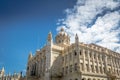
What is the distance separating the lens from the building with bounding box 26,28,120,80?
46844 millimetres

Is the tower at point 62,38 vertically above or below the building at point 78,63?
above

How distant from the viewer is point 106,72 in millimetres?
51656

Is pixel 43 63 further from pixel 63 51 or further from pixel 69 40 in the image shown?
pixel 69 40

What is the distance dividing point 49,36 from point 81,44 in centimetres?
1371

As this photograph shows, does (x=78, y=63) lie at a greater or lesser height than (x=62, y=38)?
lesser

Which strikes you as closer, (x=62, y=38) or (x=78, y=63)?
(x=78, y=63)

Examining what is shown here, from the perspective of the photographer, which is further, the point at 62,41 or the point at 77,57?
the point at 62,41

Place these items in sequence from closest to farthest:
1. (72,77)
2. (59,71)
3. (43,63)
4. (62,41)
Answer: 1. (72,77)
2. (59,71)
3. (43,63)
4. (62,41)

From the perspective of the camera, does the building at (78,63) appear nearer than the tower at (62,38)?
Yes

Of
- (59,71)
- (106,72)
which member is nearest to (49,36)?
(59,71)

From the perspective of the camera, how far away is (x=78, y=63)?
1799 inches

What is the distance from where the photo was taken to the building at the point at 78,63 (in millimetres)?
46844

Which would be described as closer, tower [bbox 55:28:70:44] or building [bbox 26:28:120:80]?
building [bbox 26:28:120:80]

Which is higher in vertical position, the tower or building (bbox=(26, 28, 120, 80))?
the tower
